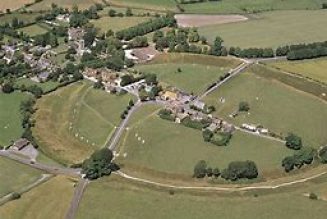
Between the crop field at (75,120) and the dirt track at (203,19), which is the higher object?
the dirt track at (203,19)

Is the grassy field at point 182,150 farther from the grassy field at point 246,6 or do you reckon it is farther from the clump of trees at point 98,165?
the grassy field at point 246,6

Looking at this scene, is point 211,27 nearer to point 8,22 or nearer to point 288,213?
point 8,22

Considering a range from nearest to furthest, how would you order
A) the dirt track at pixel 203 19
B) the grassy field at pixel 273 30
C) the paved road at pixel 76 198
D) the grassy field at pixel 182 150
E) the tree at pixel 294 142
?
1. the paved road at pixel 76 198
2. the grassy field at pixel 182 150
3. the tree at pixel 294 142
4. the grassy field at pixel 273 30
5. the dirt track at pixel 203 19

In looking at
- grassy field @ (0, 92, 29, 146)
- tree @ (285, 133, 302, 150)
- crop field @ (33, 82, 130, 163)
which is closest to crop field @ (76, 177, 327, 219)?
tree @ (285, 133, 302, 150)

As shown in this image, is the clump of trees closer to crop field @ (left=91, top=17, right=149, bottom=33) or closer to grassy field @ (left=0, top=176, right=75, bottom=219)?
grassy field @ (left=0, top=176, right=75, bottom=219)

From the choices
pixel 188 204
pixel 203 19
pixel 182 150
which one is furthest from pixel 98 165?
pixel 203 19

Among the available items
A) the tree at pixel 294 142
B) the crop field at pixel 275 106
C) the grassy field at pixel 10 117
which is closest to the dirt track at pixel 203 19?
the crop field at pixel 275 106
